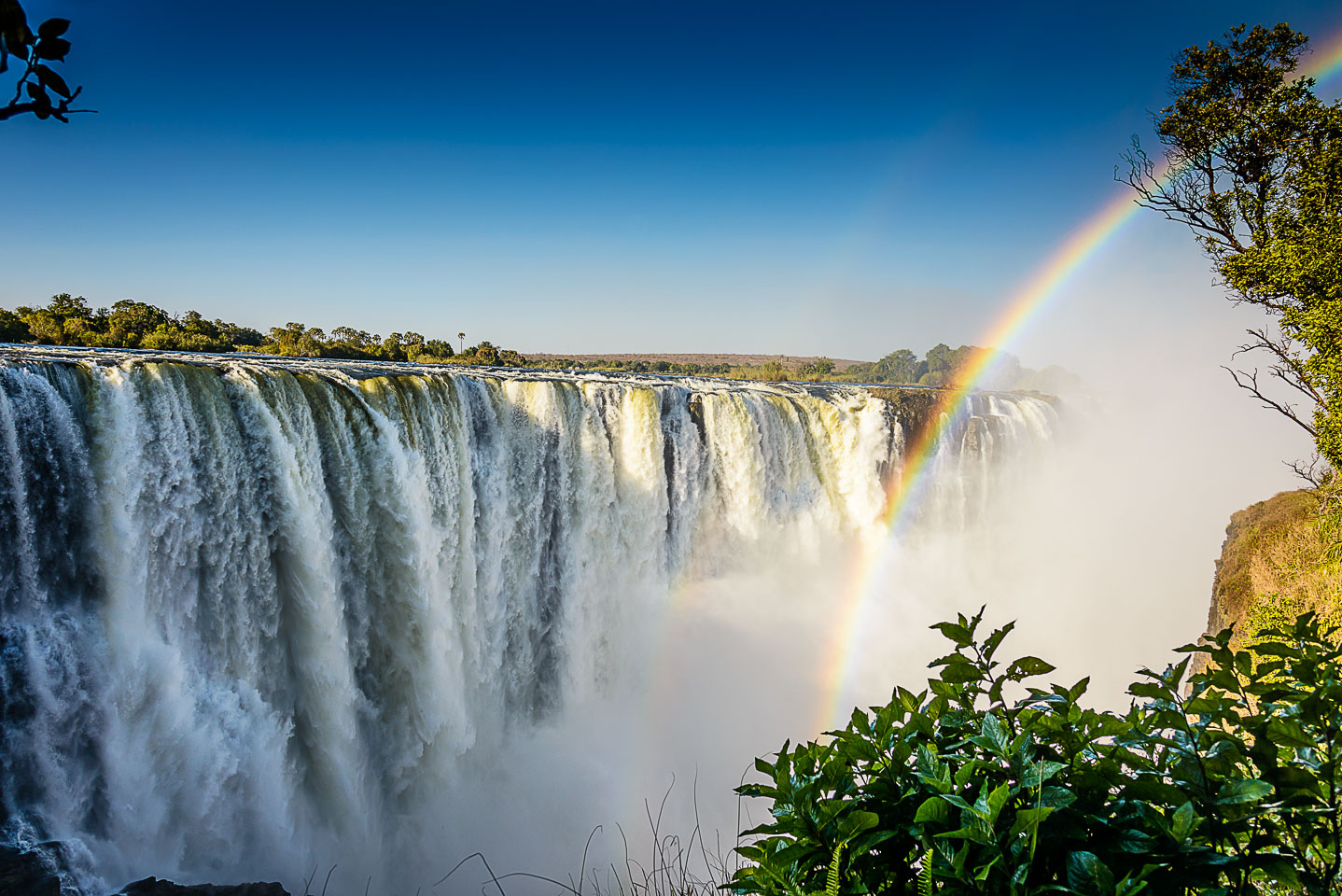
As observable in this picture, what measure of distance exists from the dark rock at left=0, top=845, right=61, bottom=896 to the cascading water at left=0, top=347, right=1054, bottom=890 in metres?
0.26

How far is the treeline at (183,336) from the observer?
56.4 feet

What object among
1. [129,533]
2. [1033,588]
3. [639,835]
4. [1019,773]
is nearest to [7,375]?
[129,533]

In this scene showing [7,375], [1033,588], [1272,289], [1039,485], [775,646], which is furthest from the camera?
[1039,485]

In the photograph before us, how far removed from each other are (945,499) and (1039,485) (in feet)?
16.4

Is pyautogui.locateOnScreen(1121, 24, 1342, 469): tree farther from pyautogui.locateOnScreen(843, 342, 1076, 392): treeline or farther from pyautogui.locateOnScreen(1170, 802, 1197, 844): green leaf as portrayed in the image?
pyautogui.locateOnScreen(843, 342, 1076, 392): treeline

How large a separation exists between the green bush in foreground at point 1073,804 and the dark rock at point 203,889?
686cm

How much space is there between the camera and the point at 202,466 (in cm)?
789

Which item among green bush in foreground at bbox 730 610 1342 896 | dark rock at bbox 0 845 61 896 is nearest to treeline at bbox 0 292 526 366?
dark rock at bbox 0 845 61 896

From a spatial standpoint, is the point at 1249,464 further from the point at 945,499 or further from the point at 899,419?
the point at 899,419

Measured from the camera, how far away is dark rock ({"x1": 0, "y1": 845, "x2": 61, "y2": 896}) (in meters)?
5.45

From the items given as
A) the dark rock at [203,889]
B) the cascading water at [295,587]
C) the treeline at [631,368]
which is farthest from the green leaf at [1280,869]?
the treeline at [631,368]

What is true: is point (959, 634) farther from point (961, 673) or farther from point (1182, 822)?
point (1182, 822)

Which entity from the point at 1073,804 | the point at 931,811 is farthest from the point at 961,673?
the point at 931,811

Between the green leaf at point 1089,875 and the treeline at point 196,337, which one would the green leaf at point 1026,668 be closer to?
the green leaf at point 1089,875
